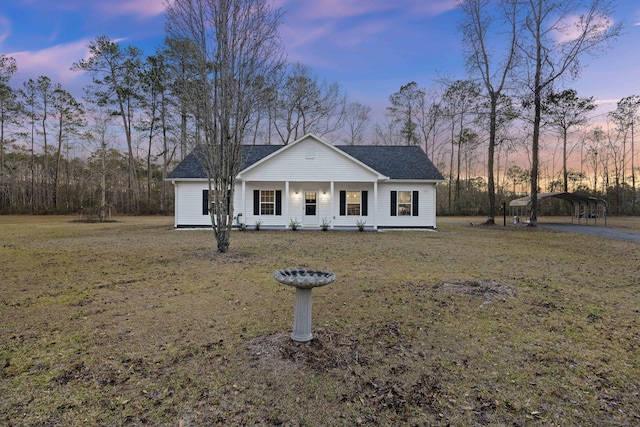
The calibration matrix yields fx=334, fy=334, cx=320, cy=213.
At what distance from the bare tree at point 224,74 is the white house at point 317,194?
25.7 ft

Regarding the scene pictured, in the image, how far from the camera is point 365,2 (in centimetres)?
1138

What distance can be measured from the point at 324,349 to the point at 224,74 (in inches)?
301

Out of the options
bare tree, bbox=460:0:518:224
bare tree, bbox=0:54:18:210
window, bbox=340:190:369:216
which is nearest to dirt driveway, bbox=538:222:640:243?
bare tree, bbox=460:0:518:224

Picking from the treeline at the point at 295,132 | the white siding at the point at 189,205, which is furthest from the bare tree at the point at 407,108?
the white siding at the point at 189,205

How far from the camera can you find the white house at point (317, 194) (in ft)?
54.9

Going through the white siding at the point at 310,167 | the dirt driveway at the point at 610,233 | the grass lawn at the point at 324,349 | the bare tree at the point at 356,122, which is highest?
the bare tree at the point at 356,122

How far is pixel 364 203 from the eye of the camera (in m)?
17.7

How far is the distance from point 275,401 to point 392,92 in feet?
125

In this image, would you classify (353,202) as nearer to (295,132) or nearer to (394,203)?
(394,203)

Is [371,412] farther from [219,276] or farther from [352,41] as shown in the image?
[352,41]

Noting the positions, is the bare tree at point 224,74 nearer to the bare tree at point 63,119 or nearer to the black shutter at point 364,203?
the black shutter at point 364,203

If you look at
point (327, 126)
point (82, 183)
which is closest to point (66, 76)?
point (82, 183)

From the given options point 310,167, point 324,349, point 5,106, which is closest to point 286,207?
point 310,167

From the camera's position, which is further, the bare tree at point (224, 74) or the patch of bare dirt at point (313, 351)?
the bare tree at point (224, 74)
